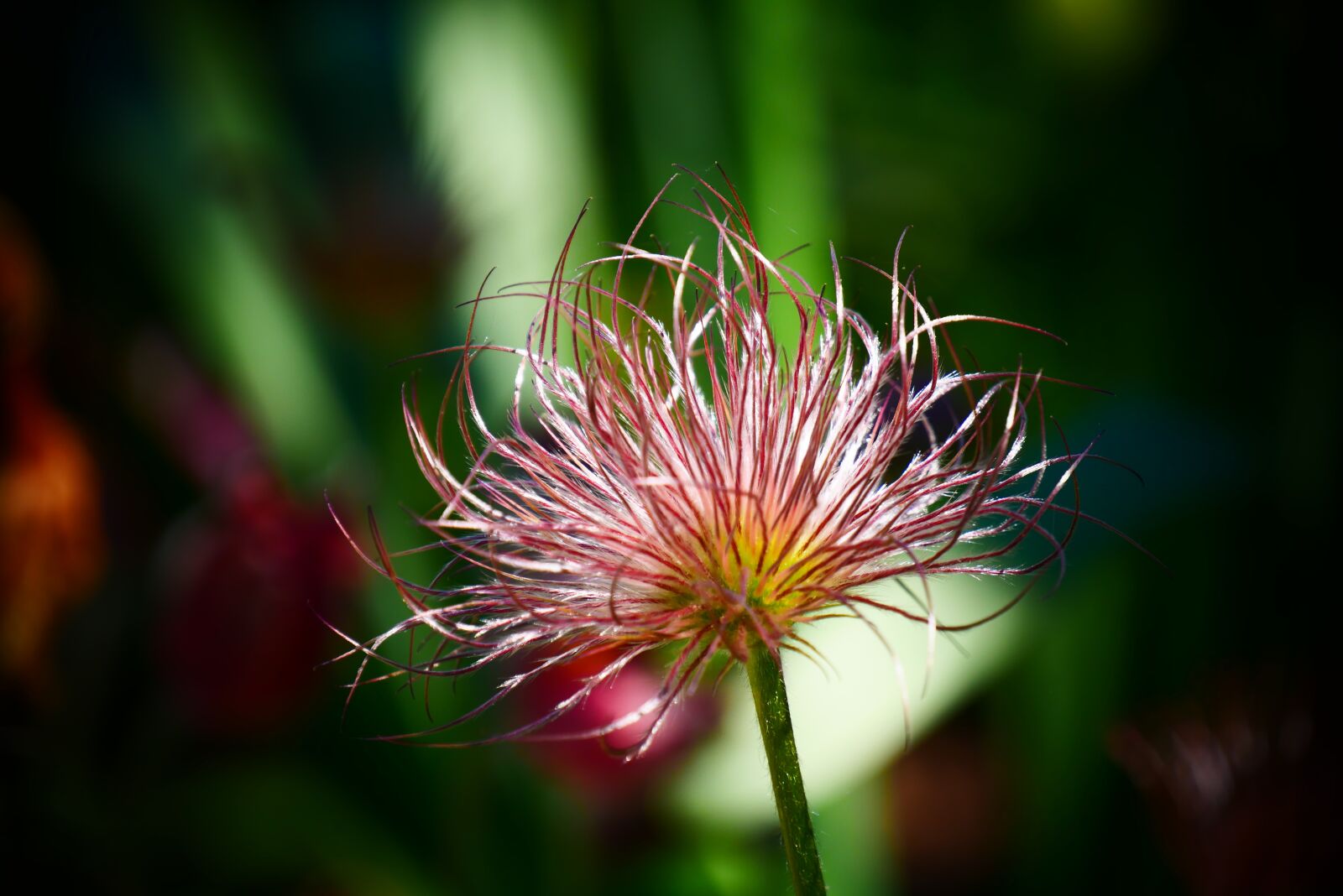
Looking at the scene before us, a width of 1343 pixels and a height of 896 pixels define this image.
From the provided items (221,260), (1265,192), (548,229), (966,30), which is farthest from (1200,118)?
(221,260)

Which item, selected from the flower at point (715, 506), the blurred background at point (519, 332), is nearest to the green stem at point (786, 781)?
the flower at point (715, 506)

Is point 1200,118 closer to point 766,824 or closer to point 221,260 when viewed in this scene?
point 766,824

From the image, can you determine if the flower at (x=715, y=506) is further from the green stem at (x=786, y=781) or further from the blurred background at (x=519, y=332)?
the blurred background at (x=519, y=332)

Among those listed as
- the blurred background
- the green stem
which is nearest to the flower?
the green stem

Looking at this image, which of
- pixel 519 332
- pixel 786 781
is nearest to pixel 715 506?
pixel 786 781

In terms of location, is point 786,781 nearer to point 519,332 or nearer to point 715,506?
point 715,506

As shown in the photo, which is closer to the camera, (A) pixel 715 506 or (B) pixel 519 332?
(A) pixel 715 506
